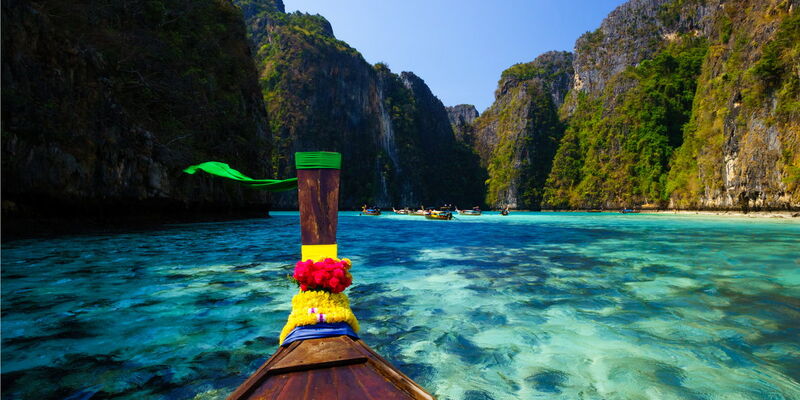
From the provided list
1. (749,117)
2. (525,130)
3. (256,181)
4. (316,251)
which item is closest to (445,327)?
(316,251)

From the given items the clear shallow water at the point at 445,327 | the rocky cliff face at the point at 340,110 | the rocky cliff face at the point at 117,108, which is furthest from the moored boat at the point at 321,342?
the rocky cliff face at the point at 340,110

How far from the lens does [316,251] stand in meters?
2.78

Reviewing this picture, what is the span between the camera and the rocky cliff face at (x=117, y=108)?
12016mm

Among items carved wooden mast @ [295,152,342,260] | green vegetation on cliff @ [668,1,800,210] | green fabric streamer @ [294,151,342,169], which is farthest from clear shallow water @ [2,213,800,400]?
green vegetation on cliff @ [668,1,800,210]

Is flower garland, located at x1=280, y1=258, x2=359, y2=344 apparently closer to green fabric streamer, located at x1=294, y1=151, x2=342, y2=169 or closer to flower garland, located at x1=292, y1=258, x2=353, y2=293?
flower garland, located at x1=292, y1=258, x2=353, y2=293

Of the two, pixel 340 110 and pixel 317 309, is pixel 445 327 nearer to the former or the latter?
pixel 317 309

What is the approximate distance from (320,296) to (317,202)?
0.70m

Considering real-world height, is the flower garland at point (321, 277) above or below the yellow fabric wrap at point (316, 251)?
below

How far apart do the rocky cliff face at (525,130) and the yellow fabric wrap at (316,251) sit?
11609 cm

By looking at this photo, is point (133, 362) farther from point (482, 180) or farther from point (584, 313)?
point (482, 180)

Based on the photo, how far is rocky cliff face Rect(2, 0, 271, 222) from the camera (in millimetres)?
12016

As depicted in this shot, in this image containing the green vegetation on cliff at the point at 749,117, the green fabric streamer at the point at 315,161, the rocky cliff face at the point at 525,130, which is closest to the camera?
the green fabric streamer at the point at 315,161

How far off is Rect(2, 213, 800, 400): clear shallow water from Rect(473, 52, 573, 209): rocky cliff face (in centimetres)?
10941

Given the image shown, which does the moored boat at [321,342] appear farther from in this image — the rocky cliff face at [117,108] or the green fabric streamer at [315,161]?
the rocky cliff face at [117,108]
